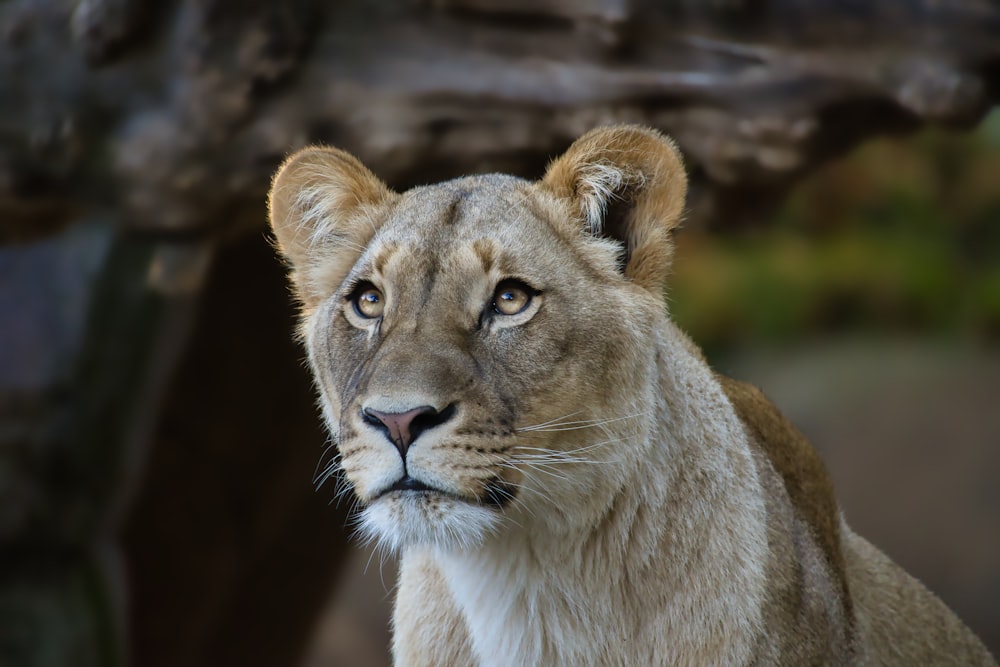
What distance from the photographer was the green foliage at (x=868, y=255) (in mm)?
11461

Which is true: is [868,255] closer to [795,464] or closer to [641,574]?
[795,464]

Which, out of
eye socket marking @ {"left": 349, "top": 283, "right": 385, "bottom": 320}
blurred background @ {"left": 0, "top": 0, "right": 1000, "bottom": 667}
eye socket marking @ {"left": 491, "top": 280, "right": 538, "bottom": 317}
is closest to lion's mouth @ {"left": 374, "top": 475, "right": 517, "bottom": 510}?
eye socket marking @ {"left": 491, "top": 280, "right": 538, "bottom": 317}

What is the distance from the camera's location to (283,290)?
6.80 meters

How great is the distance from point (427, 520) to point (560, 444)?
0.36 meters

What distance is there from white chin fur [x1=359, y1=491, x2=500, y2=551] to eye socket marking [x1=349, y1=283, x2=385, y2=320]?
541mm

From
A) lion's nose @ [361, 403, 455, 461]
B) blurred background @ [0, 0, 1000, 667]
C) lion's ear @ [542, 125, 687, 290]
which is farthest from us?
blurred background @ [0, 0, 1000, 667]

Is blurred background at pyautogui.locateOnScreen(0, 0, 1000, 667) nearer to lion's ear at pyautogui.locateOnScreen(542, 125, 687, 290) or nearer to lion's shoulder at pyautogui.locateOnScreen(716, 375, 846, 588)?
lion's shoulder at pyautogui.locateOnScreen(716, 375, 846, 588)

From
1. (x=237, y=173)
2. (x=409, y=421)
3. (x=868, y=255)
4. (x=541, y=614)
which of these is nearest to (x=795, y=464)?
(x=541, y=614)

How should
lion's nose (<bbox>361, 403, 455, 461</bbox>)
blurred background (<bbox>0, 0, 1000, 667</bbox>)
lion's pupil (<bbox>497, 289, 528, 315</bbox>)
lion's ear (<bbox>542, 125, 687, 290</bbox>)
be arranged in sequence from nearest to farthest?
lion's nose (<bbox>361, 403, 455, 461</bbox>) → lion's pupil (<bbox>497, 289, 528, 315</bbox>) → lion's ear (<bbox>542, 125, 687, 290</bbox>) → blurred background (<bbox>0, 0, 1000, 667</bbox>)

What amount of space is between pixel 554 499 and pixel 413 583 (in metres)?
0.62

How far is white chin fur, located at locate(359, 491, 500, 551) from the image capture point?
8.88 ft

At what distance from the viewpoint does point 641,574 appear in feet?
9.73

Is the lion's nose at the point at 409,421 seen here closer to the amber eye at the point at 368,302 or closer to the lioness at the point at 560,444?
the lioness at the point at 560,444

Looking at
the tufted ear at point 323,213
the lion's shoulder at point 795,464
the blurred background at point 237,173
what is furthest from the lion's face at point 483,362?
the blurred background at point 237,173
